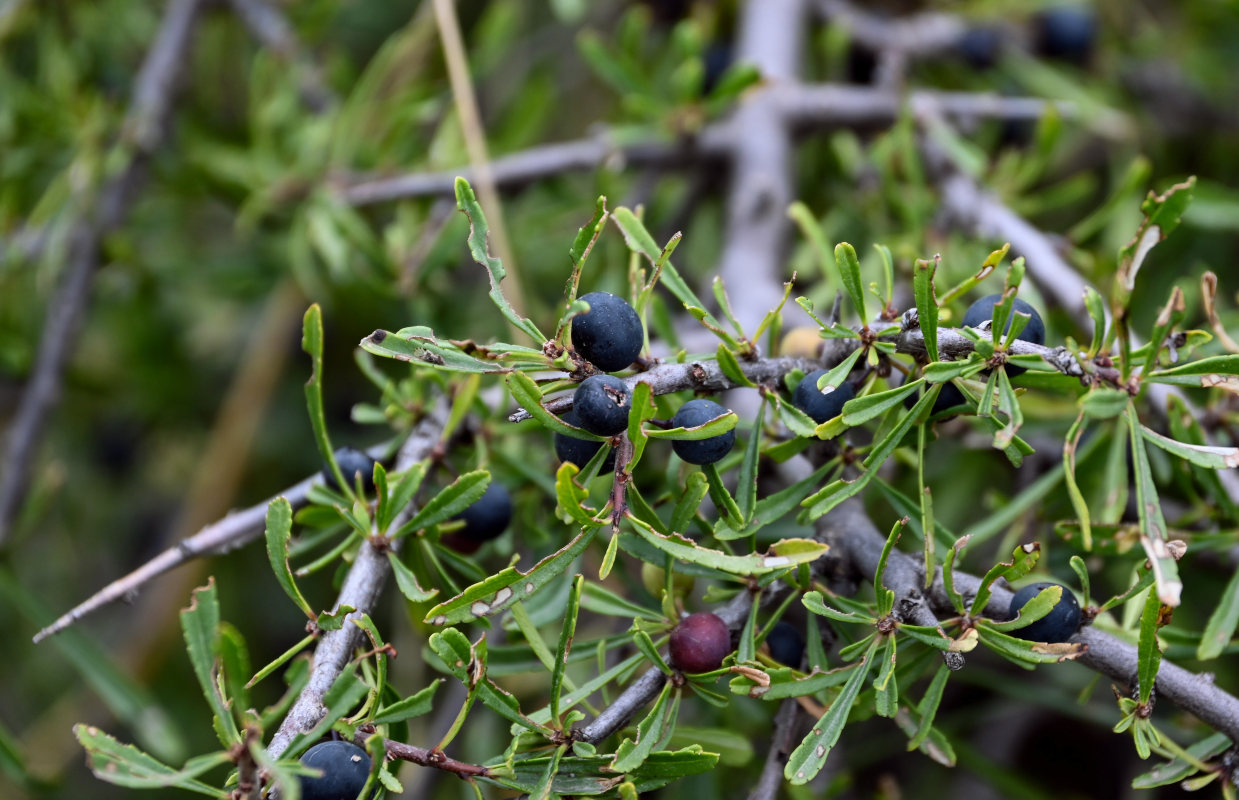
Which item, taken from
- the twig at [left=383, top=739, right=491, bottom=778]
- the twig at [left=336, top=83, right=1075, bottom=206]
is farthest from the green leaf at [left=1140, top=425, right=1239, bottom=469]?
the twig at [left=336, top=83, right=1075, bottom=206]

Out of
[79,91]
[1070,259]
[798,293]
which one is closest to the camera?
[1070,259]

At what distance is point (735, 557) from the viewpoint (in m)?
0.52

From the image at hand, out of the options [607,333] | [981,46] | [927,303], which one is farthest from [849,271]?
[981,46]

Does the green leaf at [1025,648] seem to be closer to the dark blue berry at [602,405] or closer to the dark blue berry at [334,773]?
the dark blue berry at [602,405]

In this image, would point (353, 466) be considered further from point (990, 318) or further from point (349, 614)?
point (990, 318)

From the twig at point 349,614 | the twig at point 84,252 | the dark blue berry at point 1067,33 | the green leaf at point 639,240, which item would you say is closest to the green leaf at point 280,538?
the twig at point 349,614

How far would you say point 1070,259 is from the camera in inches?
38.6

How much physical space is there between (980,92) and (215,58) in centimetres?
130

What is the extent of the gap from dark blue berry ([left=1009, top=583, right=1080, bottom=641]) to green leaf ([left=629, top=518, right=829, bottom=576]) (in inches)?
6.0

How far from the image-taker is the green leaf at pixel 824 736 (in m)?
0.53

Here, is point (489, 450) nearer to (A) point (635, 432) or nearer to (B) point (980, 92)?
(A) point (635, 432)

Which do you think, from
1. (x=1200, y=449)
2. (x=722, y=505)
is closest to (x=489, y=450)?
(x=722, y=505)

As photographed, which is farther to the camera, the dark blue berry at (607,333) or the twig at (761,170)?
the twig at (761,170)

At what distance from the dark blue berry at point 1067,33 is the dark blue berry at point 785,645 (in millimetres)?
1147
